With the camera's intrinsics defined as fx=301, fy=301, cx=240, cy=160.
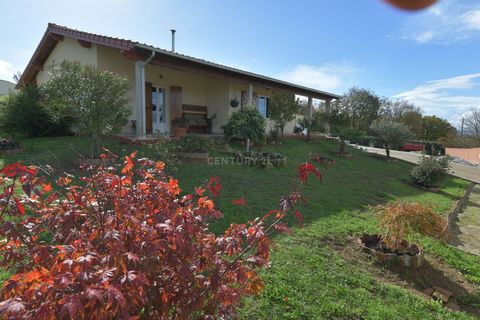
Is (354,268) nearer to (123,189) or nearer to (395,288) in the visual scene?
(395,288)

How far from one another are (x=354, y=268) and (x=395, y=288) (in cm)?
50

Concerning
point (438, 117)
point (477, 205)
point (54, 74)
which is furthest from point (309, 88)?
point (438, 117)

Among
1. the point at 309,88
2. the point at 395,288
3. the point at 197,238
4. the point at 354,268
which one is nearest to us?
the point at 197,238

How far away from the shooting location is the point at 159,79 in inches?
480

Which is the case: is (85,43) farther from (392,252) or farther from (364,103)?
(364,103)

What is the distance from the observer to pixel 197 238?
184 centimetres

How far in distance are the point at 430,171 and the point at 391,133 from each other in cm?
543

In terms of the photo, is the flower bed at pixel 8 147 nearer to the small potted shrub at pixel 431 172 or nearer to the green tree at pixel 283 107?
the green tree at pixel 283 107

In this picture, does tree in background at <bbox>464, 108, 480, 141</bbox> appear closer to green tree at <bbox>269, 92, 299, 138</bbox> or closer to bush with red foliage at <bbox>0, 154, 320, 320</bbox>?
green tree at <bbox>269, 92, 299, 138</bbox>

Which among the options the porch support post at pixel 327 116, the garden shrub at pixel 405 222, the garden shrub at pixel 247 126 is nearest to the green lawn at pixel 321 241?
the garden shrub at pixel 405 222

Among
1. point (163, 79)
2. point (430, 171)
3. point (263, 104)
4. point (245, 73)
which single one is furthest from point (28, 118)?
point (430, 171)

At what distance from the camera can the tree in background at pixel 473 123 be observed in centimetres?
3546

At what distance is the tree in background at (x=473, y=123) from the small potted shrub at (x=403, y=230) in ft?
131

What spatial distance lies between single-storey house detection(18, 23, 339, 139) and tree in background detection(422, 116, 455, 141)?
26.7m
